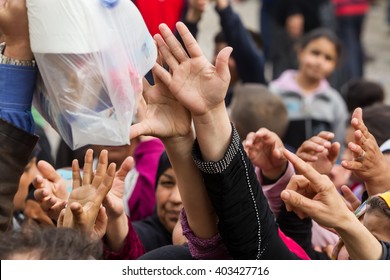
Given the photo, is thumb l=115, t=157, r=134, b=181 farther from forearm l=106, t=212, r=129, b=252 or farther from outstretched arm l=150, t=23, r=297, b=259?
outstretched arm l=150, t=23, r=297, b=259

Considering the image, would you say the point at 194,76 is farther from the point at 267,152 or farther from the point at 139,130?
the point at 267,152

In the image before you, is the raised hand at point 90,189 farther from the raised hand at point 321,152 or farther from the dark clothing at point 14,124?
the raised hand at point 321,152

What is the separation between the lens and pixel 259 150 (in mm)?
3141

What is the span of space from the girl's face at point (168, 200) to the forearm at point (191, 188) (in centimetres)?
92

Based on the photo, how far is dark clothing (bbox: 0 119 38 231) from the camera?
8.02ft

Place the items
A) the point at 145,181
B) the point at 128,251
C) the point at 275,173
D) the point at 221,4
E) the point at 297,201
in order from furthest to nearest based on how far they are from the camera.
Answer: the point at 221,4 → the point at 145,181 → the point at 275,173 → the point at 128,251 → the point at 297,201

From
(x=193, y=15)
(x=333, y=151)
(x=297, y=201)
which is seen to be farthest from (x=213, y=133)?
(x=193, y=15)

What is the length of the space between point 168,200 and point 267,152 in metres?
0.55

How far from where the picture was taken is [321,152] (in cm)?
311

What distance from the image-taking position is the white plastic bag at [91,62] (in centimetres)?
235

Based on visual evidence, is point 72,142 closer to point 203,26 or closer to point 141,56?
point 141,56
